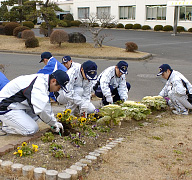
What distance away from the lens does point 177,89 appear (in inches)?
259

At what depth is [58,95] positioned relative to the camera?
695cm

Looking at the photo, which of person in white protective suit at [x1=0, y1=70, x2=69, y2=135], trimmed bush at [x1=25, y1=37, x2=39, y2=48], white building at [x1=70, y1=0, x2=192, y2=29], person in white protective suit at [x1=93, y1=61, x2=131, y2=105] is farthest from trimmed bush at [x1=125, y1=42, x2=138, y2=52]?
white building at [x1=70, y1=0, x2=192, y2=29]

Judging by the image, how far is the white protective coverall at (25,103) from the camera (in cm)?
459

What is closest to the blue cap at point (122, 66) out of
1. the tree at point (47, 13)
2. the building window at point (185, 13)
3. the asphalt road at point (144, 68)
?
the asphalt road at point (144, 68)

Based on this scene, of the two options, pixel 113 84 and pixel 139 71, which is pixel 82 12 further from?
pixel 113 84

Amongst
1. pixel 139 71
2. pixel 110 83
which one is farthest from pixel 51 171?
pixel 139 71

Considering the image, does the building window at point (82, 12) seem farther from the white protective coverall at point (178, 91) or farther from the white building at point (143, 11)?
the white protective coverall at point (178, 91)

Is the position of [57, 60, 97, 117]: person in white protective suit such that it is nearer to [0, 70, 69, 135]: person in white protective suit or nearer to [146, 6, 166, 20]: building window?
[0, 70, 69, 135]: person in white protective suit

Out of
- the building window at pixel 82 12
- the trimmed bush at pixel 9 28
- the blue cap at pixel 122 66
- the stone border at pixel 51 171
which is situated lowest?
the stone border at pixel 51 171

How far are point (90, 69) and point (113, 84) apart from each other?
1.45 meters

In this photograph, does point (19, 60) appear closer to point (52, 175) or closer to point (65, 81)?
point (65, 81)

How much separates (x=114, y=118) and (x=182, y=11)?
1422 inches

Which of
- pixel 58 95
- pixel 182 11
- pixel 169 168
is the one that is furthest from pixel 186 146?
pixel 182 11

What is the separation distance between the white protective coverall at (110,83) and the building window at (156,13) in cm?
3575
